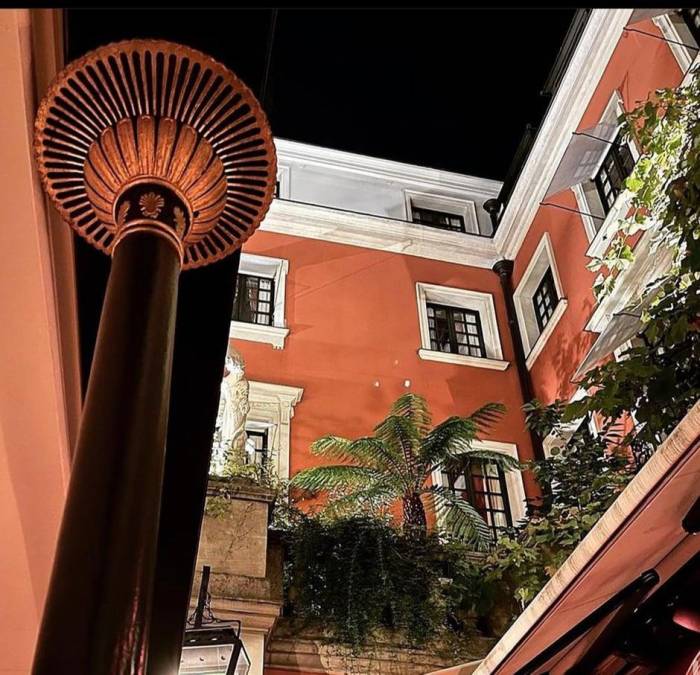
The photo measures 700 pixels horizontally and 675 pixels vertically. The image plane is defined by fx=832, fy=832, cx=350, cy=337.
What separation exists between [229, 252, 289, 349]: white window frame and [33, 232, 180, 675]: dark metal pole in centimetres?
1138

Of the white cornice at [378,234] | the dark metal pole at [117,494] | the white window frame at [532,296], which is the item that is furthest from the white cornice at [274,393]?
the dark metal pole at [117,494]

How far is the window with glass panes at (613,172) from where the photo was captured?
13.2 metres

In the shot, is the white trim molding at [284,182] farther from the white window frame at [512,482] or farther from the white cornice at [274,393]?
the white window frame at [512,482]

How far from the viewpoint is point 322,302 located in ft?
49.1

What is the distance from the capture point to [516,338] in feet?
50.9

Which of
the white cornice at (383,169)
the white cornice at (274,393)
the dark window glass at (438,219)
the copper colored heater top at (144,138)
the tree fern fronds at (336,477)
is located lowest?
the copper colored heater top at (144,138)

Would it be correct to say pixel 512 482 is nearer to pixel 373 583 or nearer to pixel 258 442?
pixel 258 442

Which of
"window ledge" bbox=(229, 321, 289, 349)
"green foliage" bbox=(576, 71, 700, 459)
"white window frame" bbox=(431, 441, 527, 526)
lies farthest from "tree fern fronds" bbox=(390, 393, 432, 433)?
"green foliage" bbox=(576, 71, 700, 459)

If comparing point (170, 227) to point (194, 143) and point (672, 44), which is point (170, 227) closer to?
point (194, 143)

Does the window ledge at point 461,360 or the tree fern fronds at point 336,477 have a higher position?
the window ledge at point 461,360

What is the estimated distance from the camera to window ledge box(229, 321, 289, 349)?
1388cm

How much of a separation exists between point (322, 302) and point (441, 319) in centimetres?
242

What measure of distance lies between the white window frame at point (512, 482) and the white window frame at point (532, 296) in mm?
1886

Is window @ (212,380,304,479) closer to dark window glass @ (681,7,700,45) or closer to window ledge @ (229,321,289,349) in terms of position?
window ledge @ (229,321,289,349)
